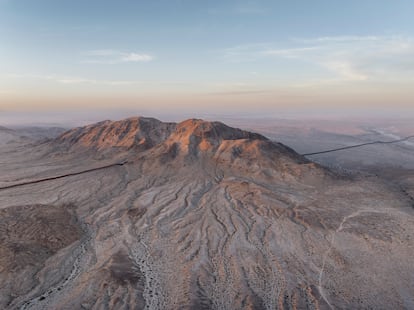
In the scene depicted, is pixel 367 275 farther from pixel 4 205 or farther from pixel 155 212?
pixel 4 205

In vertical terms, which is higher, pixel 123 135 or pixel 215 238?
pixel 123 135

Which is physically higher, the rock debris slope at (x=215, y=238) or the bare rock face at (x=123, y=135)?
the bare rock face at (x=123, y=135)

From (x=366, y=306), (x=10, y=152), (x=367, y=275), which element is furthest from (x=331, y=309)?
(x=10, y=152)

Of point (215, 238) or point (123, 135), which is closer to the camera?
point (215, 238)

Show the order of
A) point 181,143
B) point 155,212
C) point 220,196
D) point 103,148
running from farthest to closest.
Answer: point 103,148
point 181,143
point 220,196
point 155,212

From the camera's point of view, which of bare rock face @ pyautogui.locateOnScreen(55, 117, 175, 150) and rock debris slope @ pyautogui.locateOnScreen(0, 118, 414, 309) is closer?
rock debris slope @ pyautogui.locateOnScreen(0, 118, 414, 309)

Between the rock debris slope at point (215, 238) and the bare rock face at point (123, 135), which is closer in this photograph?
the rock debris slope at point (215, 238)

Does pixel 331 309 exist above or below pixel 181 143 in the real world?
below

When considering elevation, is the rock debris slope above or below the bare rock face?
below
